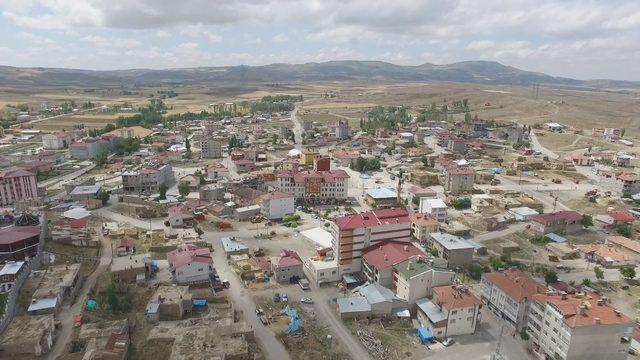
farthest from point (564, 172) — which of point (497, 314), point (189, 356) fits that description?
point (189, 356)

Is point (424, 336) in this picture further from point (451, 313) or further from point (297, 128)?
point (297, 128)

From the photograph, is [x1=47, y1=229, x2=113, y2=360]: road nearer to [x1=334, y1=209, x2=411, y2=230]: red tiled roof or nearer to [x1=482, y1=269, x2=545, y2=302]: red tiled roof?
[x1=334, y1=209, x2=411, y2=230]: red tiled roof

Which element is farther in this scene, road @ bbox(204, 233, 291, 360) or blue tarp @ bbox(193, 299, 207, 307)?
blue tarp @ bbox(193, 299, 207, 307)

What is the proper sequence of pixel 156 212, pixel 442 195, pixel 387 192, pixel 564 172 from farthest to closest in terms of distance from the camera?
pixel 564 172, pixel 442 195, pixel 387 192, pixel 156 212

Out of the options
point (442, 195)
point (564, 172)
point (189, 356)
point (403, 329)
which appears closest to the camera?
point (189, 356)

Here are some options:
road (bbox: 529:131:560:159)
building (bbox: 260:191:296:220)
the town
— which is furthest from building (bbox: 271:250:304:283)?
road (bbox: 529:131:560:159)

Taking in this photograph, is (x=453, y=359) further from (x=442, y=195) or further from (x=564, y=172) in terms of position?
(x=564, y=172)

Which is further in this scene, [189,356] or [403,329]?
[403,329]

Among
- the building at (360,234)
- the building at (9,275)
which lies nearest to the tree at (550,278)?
the building at (360,234)
